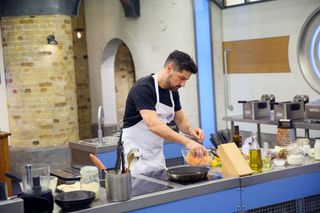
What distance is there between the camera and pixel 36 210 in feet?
8.22

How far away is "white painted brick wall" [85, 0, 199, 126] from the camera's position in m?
7.20

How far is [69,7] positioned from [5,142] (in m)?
2.26

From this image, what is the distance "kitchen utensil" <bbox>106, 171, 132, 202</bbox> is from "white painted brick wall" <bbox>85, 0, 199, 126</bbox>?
15.2ft

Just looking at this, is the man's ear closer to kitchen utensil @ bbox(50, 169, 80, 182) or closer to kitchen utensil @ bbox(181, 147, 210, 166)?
→ kitchen utensil @ bbox(181, 147, 210, 166)

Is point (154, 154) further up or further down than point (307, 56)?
further down

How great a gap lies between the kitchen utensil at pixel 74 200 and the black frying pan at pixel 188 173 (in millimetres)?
547

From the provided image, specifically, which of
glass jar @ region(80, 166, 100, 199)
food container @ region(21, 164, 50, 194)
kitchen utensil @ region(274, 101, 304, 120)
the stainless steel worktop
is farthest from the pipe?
food container @ region(21, 164, 50, 194)

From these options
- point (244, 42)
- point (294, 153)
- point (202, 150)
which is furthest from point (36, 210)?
point (244, 42)

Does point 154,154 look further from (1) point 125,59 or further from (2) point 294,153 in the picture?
(1) point 125,59

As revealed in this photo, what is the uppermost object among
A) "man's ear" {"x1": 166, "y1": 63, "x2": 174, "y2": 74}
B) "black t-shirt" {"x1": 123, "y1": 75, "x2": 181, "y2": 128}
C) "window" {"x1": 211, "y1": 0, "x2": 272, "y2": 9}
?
"window" {"x1": 211, "y1": 0, "x2": 272, "y2": 9}

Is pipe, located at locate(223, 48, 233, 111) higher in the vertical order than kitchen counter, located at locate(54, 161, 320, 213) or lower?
higher

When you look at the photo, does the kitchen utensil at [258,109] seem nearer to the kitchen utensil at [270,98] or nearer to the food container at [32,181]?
the kitchen utensil at [270,98]

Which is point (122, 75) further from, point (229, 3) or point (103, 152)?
point (103, 152)

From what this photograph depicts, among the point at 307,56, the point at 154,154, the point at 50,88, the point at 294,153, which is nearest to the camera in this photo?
the point at 294,153
